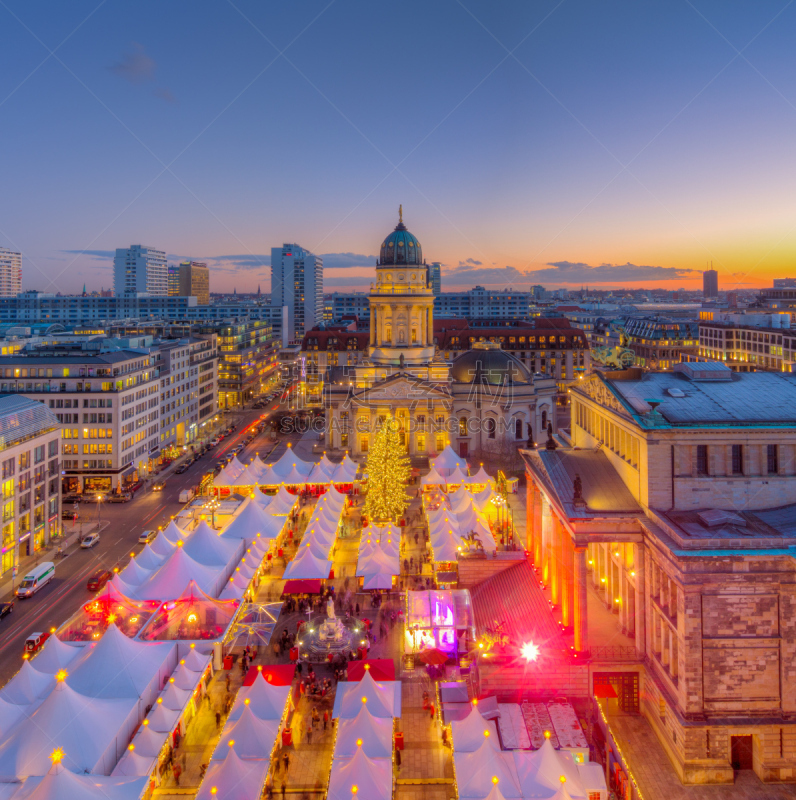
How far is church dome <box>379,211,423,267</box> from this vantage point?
339 feet

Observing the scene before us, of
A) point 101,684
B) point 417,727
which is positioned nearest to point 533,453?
point 417,727

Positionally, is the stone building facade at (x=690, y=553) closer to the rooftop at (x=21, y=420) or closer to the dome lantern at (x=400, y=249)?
the rooftop at (x=21, y=420)

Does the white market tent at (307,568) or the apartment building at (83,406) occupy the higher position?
the apartment building at (83,406)

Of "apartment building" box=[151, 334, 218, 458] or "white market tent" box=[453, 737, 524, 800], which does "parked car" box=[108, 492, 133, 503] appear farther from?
"white market tent" box=[453, 737, 524, 800]

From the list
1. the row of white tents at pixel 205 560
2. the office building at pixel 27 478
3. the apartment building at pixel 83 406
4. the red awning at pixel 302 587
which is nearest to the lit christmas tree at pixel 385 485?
the row of white tents at pixel 205 560

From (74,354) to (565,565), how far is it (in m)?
70.2

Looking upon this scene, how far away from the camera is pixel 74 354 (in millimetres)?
84438

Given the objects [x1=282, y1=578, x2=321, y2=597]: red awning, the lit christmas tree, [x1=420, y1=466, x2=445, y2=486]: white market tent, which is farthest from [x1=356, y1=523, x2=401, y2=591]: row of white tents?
[x1=420, y1=466, x2=445, y2=486]: white market tent

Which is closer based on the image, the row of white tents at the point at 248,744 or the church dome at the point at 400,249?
the row of white tents at the point at 248,744

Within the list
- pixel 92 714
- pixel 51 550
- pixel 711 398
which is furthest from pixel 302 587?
pixel 711 398

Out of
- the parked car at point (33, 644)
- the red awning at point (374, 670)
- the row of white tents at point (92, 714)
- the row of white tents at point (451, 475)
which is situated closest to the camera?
the row of white tents at point (92, 714)

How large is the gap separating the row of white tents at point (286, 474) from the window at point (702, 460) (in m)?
43.8

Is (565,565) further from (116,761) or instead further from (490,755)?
(116,761)

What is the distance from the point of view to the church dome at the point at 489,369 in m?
102
